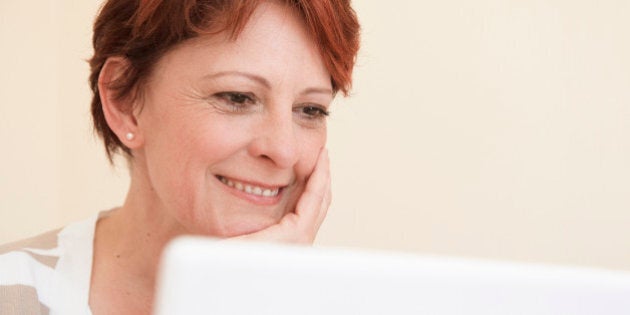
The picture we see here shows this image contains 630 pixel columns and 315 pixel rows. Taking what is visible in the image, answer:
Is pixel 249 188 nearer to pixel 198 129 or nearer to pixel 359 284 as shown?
pixel 198 129

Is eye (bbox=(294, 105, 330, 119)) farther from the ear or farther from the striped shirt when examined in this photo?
the striped shirt

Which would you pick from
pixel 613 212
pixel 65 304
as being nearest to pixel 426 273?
pixel 65 304

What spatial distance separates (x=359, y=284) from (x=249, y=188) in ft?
2.91

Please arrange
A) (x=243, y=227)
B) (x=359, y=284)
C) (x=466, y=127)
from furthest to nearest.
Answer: (x=466, y=127) → (x=243, y=227) → (x=359, y=284)

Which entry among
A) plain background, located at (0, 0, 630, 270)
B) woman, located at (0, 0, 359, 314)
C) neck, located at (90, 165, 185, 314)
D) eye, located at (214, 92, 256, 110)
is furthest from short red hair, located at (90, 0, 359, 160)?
plain background, located at (0, 0, 630, 270)

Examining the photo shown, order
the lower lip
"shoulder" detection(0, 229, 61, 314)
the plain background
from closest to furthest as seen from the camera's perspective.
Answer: "shoulder" detection(0, 229, 61, 314) < the lower lip < the plain background

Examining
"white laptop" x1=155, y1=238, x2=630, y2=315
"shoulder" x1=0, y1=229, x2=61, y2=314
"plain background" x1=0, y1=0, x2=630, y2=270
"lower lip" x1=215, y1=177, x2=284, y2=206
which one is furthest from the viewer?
"plain background" x1=0, y1=0, x2=630, y2=270

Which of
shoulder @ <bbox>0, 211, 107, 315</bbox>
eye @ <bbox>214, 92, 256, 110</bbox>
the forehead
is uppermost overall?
the forehead

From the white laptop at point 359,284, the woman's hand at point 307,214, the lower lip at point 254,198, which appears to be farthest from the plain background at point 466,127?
the white laptop at point 359,284

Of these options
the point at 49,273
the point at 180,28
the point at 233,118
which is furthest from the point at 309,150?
the point at 49,273

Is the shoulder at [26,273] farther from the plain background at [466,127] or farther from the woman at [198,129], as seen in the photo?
the plain background at [466,127]

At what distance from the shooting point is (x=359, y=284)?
1.17ft

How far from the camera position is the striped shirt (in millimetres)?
1134

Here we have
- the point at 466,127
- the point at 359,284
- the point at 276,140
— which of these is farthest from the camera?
the point at 466,127
